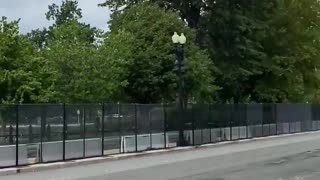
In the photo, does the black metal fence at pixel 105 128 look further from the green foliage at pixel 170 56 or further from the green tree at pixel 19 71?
the green tree at pixel 19 71

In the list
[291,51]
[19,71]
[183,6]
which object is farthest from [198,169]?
[291,51]

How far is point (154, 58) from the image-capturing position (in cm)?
3953

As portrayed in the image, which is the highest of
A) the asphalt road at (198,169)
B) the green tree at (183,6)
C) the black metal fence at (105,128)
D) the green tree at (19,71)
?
the green tree at (183,6)

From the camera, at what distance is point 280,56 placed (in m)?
54.6

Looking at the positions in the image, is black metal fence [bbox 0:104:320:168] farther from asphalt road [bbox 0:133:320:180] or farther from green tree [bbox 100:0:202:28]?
green tree [bbox 100:0:202:28]

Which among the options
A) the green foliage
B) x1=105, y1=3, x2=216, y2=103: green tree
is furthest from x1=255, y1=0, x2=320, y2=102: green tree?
x1=105, y1=3, x2=216, y2=103: green tree

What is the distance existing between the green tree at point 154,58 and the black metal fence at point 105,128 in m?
2.53

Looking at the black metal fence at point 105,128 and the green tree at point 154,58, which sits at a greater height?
the green tree at point 154,58

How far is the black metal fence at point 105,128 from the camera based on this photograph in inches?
928

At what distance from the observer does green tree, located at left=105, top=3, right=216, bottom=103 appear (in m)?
39.3

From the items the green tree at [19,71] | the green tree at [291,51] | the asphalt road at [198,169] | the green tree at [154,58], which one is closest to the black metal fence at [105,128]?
the asphalt road at [198,169]

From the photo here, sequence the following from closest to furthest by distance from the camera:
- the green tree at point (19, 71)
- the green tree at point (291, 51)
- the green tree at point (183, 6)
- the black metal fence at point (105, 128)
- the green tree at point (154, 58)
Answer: the black metal fence at point (105, 128) < the green tree at point (19, 71) < the green tree at point (154, 58) < the green tree at point (183, 6) < the green tree at point (291, 51)

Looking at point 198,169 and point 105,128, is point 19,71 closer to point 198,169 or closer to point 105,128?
point 105,128

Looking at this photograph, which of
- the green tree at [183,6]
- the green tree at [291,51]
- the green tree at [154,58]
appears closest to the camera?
the green tree at [154,58]
